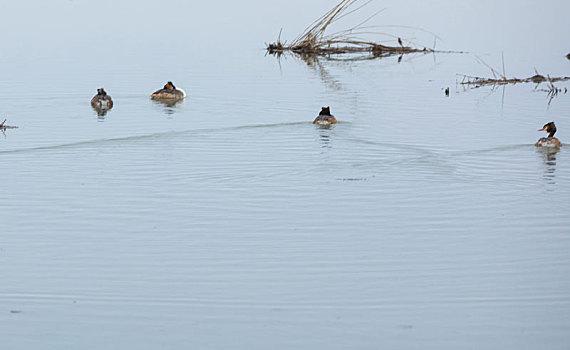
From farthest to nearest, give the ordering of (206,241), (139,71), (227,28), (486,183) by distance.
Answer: (227,28), (139,71), (486,183), (206,241)

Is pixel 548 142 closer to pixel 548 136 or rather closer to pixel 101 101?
pixel 548 136

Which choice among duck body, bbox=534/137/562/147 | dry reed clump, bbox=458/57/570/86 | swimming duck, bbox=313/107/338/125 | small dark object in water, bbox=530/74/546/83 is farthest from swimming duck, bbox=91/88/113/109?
small dark object in water, bbox=530/74/546/83

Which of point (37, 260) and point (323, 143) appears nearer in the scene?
point (37, 260)

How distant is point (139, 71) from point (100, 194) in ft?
49.7

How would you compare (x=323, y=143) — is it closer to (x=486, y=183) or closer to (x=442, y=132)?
(x=442, y=132)

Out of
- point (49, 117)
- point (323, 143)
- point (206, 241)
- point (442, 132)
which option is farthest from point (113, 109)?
point (206, 241)

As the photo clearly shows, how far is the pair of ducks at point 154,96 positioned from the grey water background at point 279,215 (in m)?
0.42

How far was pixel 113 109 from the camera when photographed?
20141mm

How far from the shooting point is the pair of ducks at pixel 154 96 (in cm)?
2008

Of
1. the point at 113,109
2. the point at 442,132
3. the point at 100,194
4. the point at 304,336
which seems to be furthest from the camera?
the point at 113,109

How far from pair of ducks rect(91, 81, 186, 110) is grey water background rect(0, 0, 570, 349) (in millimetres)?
420

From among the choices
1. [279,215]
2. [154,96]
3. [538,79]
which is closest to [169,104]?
[154,96]

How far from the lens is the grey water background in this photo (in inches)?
314

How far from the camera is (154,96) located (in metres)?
21.6
